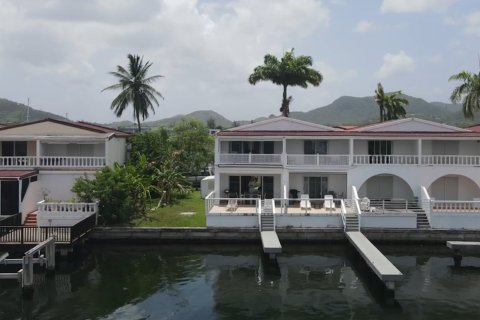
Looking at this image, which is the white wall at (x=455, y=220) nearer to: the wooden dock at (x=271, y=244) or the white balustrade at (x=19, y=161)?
the wooden dock at (x=271, y=244)

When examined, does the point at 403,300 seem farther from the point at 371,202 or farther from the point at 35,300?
the point at 35,300

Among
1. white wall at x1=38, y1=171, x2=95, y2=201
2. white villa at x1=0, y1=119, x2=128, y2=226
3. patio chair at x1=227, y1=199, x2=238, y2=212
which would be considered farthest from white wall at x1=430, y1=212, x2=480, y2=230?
white wall at x1=38, y1=171, x2=95, y2=201

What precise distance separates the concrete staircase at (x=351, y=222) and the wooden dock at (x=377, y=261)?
0.50m

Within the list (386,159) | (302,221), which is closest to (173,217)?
(302,221)

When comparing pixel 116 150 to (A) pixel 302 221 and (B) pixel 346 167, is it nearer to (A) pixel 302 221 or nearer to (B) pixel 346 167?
(A) pixel 302 221

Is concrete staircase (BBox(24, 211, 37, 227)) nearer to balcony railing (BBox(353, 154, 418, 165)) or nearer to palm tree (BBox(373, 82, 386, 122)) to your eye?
balcony railing (BBox(353, 154, 418, 165))

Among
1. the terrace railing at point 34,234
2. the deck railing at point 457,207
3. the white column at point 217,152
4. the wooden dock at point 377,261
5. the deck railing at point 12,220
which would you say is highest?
the white column at point 217,152

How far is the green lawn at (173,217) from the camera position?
32.0 m

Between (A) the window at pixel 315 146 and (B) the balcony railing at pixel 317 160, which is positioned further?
(A) the window at pixel 315 146

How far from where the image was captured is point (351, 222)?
3084 cm

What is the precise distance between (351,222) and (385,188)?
7.81 metres

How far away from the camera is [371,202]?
1356 inches

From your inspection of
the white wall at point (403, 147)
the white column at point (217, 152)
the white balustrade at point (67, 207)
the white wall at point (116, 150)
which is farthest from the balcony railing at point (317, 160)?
the white balustrade at point (67, 207)

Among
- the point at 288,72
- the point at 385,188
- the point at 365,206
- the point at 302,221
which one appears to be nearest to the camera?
the point at 302,221
